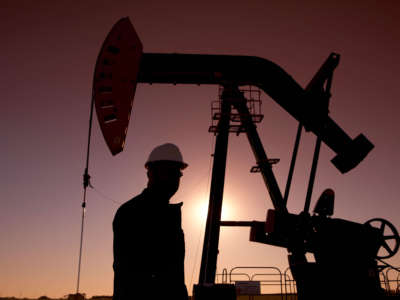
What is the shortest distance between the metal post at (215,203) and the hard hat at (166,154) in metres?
6.83

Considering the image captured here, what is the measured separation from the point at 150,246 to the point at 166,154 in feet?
1.58

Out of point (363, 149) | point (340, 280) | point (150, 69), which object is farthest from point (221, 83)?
point (340, 280)

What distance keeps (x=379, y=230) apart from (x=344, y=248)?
0.78m

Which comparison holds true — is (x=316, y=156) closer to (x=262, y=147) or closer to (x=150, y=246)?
(x=262, y=147)

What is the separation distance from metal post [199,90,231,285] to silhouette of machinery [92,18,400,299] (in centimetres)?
2

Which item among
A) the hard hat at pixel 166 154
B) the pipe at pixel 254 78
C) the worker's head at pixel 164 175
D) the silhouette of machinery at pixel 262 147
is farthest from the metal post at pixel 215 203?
the worker's head at pixel 164 175

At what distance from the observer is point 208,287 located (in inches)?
260

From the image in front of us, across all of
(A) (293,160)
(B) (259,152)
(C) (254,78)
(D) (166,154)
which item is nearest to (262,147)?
(B) (259,152)

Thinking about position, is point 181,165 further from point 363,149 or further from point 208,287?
point 363,149

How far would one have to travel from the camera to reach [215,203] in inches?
340

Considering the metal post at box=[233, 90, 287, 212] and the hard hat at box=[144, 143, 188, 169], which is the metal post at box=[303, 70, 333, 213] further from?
the hard hat at box=[144, 143, 188, 169]

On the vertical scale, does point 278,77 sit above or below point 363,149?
above

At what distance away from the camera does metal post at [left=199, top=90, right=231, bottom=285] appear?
809cm

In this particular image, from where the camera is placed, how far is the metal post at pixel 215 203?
8.09m
